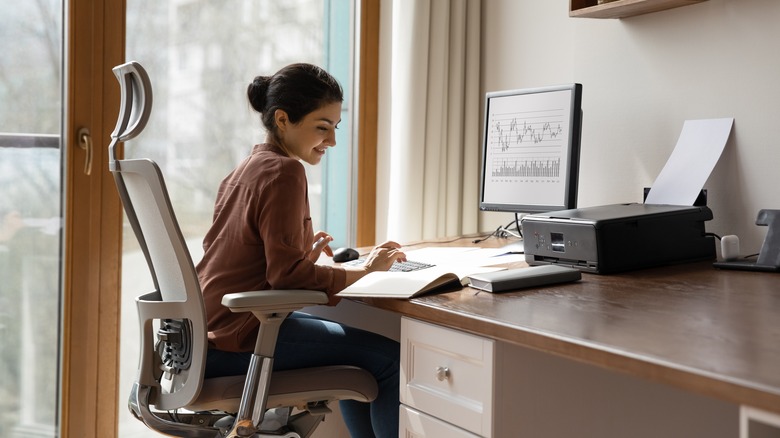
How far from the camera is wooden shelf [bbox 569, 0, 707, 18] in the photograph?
1959 mm

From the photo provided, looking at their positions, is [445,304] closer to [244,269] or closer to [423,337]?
[423,337]

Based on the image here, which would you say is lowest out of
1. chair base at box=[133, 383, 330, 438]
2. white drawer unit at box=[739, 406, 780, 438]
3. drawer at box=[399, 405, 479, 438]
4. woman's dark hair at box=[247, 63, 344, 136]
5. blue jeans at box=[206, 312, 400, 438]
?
chair base at box=[133, 383, 330, 438]

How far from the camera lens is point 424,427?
1.40 meters

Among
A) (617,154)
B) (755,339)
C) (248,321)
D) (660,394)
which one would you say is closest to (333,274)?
(248,321)

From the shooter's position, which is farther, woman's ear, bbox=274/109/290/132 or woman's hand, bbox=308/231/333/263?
woman's hand, bbox=308/231/333/263

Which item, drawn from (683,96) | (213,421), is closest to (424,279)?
(213,421)

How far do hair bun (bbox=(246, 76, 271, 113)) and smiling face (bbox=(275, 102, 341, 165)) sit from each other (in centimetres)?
9

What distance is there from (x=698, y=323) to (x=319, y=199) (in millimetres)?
1978

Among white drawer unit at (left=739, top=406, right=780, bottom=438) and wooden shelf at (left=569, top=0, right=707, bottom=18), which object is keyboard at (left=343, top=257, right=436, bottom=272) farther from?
white drawer unit at (left=739, top=406, right=780, bottom=438)

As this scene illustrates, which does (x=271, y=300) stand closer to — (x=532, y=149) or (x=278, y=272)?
(x=278, y=272)

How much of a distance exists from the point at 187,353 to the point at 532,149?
3.76 feet

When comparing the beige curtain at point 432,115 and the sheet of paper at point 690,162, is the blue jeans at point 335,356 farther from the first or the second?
the beige curtain at point 432,115

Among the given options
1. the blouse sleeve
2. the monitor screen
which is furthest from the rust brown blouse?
the monitor screen

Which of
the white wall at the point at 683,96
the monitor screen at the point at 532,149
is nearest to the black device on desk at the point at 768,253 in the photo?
the white wall at the point at 683,96
